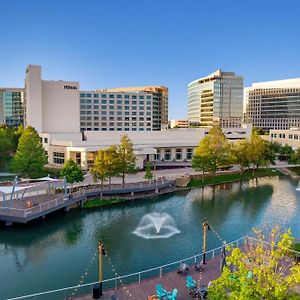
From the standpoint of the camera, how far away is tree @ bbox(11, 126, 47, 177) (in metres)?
52.0

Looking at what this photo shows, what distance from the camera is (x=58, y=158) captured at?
69.7 meters

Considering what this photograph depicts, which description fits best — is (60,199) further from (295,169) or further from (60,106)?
(60,106)

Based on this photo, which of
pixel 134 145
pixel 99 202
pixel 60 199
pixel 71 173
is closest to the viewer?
pixel 60 199

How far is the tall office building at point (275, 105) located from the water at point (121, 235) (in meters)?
129

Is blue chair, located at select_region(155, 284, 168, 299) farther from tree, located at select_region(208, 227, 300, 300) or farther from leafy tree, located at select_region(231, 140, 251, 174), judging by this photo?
leafy tree, located at select_region(231, 140, 251, 174)

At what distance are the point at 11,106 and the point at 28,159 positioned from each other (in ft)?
344

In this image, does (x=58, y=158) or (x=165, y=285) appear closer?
(x=165, y=285)

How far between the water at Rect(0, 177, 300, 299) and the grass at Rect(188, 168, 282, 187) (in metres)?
5.72

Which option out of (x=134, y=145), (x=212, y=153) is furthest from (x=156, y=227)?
(x=134, y=145)

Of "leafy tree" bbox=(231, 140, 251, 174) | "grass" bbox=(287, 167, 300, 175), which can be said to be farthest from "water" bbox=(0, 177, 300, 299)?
"grass" bbox=(287, 167, 300, 175)

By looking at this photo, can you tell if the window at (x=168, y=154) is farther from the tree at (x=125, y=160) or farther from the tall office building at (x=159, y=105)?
the tall office building at (x=159, y=105)

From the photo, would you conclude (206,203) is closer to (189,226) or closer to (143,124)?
(189,226)

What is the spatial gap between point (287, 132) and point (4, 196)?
80.6 metres

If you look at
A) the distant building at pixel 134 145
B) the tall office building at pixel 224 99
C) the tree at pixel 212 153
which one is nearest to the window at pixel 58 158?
the distant building at pixel 134 145
